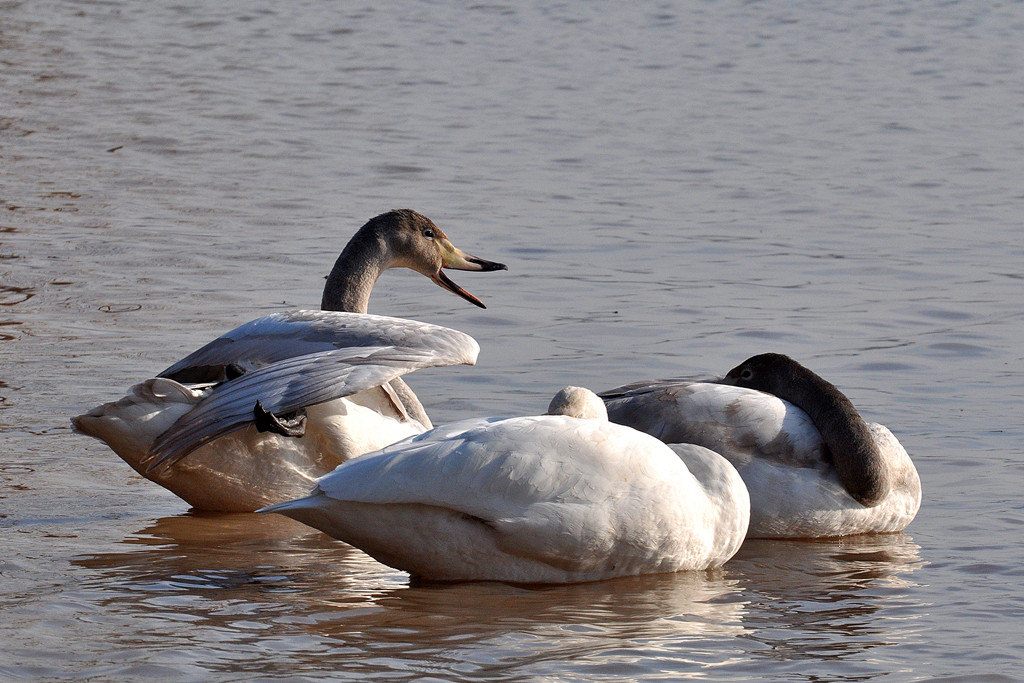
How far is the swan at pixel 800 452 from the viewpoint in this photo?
618 centimetres

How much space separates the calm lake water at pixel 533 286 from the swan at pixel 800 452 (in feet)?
0.40

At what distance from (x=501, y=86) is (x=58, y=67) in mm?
5461

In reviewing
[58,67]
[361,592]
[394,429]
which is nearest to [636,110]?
[58,67]

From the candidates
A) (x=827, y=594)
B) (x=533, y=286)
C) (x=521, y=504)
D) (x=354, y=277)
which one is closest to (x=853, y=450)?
(x=827, y=594)

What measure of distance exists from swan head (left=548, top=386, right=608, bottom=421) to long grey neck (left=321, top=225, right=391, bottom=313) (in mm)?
1921

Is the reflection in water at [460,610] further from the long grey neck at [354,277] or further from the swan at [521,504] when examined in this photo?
the long grey neck at [354,277]

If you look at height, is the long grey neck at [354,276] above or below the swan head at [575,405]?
above

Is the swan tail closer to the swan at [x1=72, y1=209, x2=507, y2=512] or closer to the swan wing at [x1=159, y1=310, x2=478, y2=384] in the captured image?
the swan at [x1=72, y1=209, x2=507, y2=512]

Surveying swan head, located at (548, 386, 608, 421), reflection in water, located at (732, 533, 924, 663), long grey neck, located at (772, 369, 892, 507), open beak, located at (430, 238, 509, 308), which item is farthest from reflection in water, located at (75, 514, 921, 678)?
open beak, located at (430, 238, 509, 308)

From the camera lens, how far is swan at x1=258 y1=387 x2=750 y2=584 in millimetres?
5117

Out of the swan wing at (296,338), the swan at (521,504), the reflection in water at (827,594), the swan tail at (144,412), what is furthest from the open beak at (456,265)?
the swan at (521,504)

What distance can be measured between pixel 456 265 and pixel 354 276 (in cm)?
73

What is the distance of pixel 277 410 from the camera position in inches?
226

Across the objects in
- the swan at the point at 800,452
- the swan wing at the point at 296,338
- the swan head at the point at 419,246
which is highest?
the swan head at the point at 419,246
